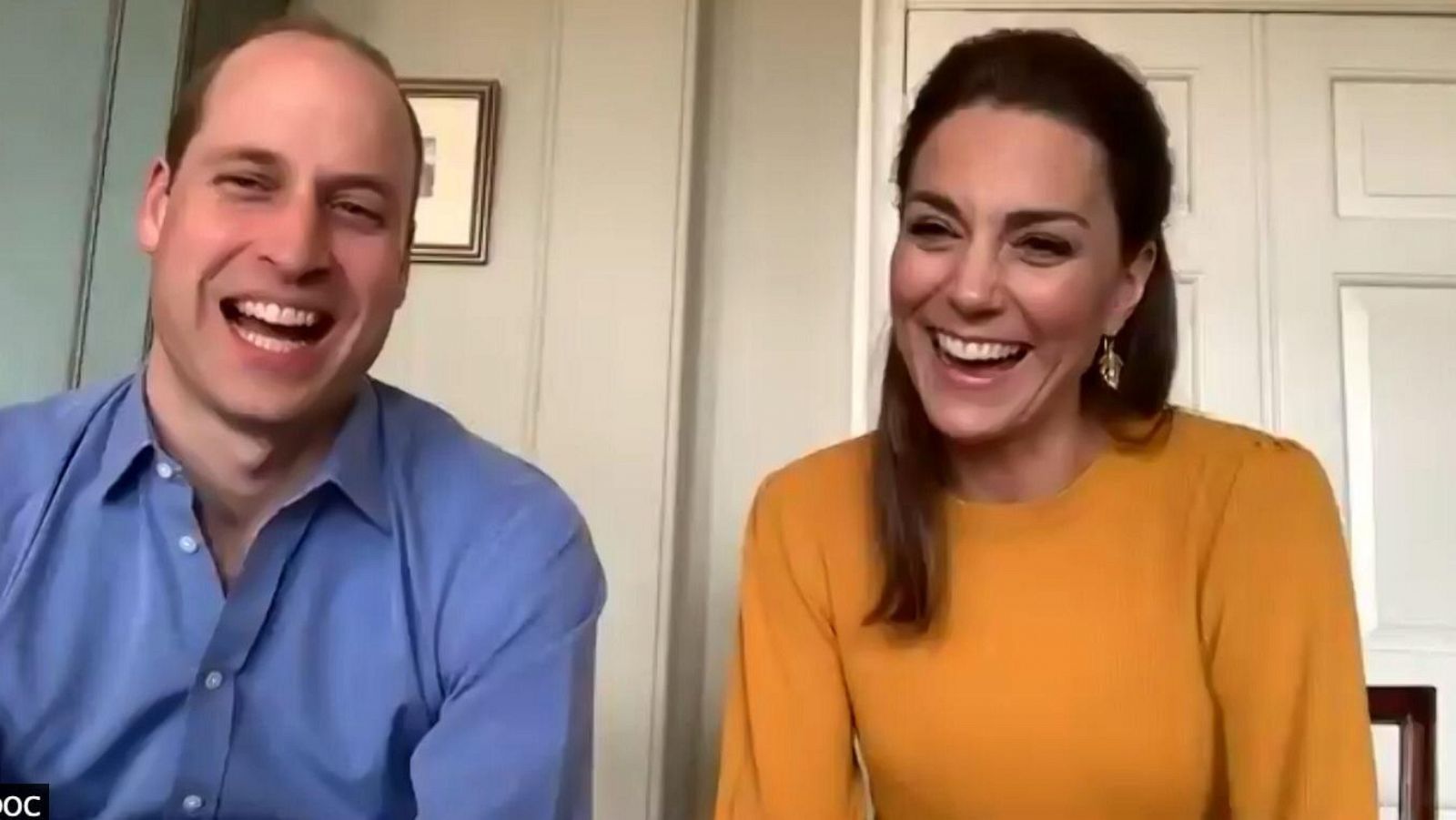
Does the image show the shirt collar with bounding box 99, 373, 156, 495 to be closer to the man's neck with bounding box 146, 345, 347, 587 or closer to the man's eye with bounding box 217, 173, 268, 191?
the man's neck with bounding box 146, 345, 347, 587

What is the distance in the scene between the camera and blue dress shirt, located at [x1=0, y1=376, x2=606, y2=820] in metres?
Answer: 0.94

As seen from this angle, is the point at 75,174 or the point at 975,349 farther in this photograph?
the point at 75,174

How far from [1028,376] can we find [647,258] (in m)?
1.08

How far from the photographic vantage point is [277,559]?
0.99 metres

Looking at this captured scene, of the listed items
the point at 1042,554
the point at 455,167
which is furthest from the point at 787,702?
the point at 455,167

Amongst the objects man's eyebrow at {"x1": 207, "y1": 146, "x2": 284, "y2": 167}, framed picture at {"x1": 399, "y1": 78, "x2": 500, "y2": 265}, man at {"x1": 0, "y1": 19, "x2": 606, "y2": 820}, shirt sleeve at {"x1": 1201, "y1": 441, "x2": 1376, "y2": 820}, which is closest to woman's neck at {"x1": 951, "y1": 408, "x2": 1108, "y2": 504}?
shirt sleeve at {"x1": 1201, "y1": 441, "x2": 1376, "y2": 820}

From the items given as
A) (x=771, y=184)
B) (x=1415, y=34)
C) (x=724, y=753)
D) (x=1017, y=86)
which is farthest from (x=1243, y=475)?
(x=1415, y=34)

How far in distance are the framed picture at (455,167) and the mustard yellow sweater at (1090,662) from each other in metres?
1.11

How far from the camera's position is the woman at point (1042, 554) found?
107 cm

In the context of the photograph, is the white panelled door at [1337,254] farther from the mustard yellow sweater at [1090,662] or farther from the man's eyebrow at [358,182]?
the man's eyebrow at [358,182]

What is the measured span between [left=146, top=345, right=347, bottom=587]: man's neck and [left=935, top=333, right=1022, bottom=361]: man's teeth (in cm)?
50

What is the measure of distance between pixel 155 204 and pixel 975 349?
0.66 meters

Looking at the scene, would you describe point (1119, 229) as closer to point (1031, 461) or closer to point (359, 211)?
point (1031, 461)

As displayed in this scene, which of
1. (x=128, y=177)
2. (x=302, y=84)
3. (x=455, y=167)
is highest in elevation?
(x=455, y=167)
